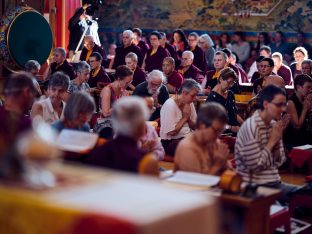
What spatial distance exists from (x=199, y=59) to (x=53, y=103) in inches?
260

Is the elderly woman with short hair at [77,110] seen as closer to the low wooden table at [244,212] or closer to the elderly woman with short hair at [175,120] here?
the low wooden table at [244,212]

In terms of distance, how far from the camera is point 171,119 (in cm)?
759

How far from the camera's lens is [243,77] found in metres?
11.4

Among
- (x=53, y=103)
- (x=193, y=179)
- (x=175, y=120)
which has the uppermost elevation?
(x=53, y=103)

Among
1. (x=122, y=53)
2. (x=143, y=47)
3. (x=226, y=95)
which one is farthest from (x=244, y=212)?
(x=143, y=47)

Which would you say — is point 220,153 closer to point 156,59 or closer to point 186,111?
point 186,111

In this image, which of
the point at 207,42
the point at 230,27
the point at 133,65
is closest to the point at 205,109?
the point at 133,65

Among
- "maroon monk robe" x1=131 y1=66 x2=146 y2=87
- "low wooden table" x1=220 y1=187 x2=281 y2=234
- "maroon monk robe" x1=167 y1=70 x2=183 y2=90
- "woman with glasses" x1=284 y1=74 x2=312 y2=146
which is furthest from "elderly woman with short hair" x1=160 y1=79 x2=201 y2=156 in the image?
"low wooden table" x1=220 y1=187 x2=281 y2=234

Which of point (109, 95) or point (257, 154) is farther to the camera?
point (109, 95)

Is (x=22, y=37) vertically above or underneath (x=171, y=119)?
above

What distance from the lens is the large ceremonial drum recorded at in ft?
37.3

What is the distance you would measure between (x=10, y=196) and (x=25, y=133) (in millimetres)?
197

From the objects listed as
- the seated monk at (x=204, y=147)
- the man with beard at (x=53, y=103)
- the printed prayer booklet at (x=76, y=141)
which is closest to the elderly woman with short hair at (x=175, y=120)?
the man with beard at (x=53, y=103)

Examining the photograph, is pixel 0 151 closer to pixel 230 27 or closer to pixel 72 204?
pixel 72 204
